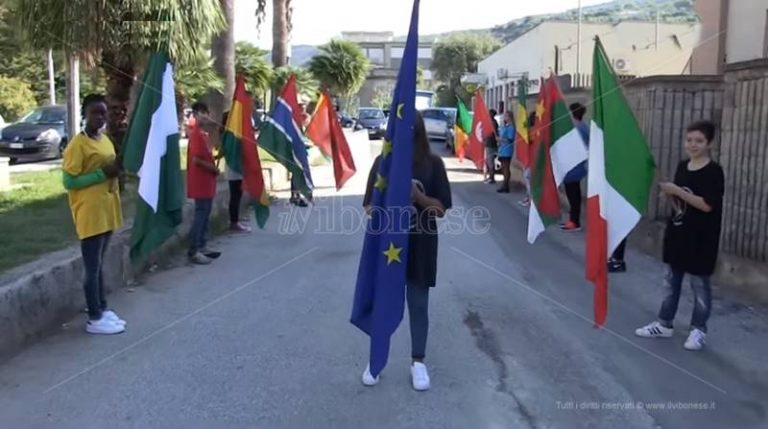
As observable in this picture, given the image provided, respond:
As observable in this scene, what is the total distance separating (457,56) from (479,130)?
224ft

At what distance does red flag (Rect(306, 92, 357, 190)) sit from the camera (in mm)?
12039

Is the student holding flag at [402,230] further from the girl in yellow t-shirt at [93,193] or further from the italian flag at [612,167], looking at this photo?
the girl in yellow t-shirt at [93,193]

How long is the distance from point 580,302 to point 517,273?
1.29m

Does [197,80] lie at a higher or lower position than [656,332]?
higher

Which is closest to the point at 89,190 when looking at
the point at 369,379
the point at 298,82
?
the point at 369,379

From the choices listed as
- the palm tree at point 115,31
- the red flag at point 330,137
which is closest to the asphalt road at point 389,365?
the red flag at point 330,137

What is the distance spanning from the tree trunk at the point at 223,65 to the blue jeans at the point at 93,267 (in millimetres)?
9446

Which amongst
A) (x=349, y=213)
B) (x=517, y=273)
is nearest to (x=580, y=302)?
(x=517, y=273)

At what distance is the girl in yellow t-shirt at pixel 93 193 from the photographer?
5719mm

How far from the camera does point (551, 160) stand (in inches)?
306

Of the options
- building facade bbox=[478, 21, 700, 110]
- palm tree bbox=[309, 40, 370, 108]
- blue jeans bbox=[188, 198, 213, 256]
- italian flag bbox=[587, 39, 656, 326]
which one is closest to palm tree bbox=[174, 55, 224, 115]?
blue jeans bbox=[188, 198, 213, 256]

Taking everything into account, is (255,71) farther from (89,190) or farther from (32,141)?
(89,190)

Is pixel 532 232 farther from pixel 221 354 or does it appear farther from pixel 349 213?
pixel 349 213

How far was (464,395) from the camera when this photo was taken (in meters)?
4.83
